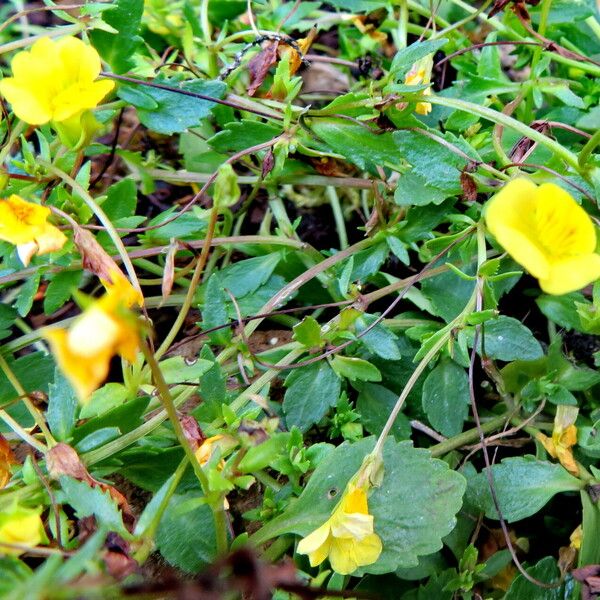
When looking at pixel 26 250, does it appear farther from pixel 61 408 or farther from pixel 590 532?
pixel 590 532

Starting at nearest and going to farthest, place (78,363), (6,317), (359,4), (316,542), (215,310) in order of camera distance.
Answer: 1. (78,363)
2. (316,542)
3. (215,310)
4. (6,317)
5. (359,4)

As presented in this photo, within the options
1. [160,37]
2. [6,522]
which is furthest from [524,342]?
[160,37]

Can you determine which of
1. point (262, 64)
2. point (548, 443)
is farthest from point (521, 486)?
point (262, 64)

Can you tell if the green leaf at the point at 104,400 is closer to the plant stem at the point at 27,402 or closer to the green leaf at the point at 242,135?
the plant stem at the point at 27,402

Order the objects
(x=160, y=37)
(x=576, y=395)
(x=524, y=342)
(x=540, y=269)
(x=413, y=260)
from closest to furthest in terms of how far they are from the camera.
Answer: (x=540, y=269) < (x=524, y=342) < (x=576, y=395) < (x=413, y=260) < (x=160, y=37)

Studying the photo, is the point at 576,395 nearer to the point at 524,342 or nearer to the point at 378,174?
the point at 524,342

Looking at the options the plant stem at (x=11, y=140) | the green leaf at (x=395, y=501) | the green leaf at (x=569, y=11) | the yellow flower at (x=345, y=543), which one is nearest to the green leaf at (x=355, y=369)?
the green leaf at (x=395, y=501)

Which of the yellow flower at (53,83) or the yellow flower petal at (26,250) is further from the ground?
the yellow flower at (53,83)
